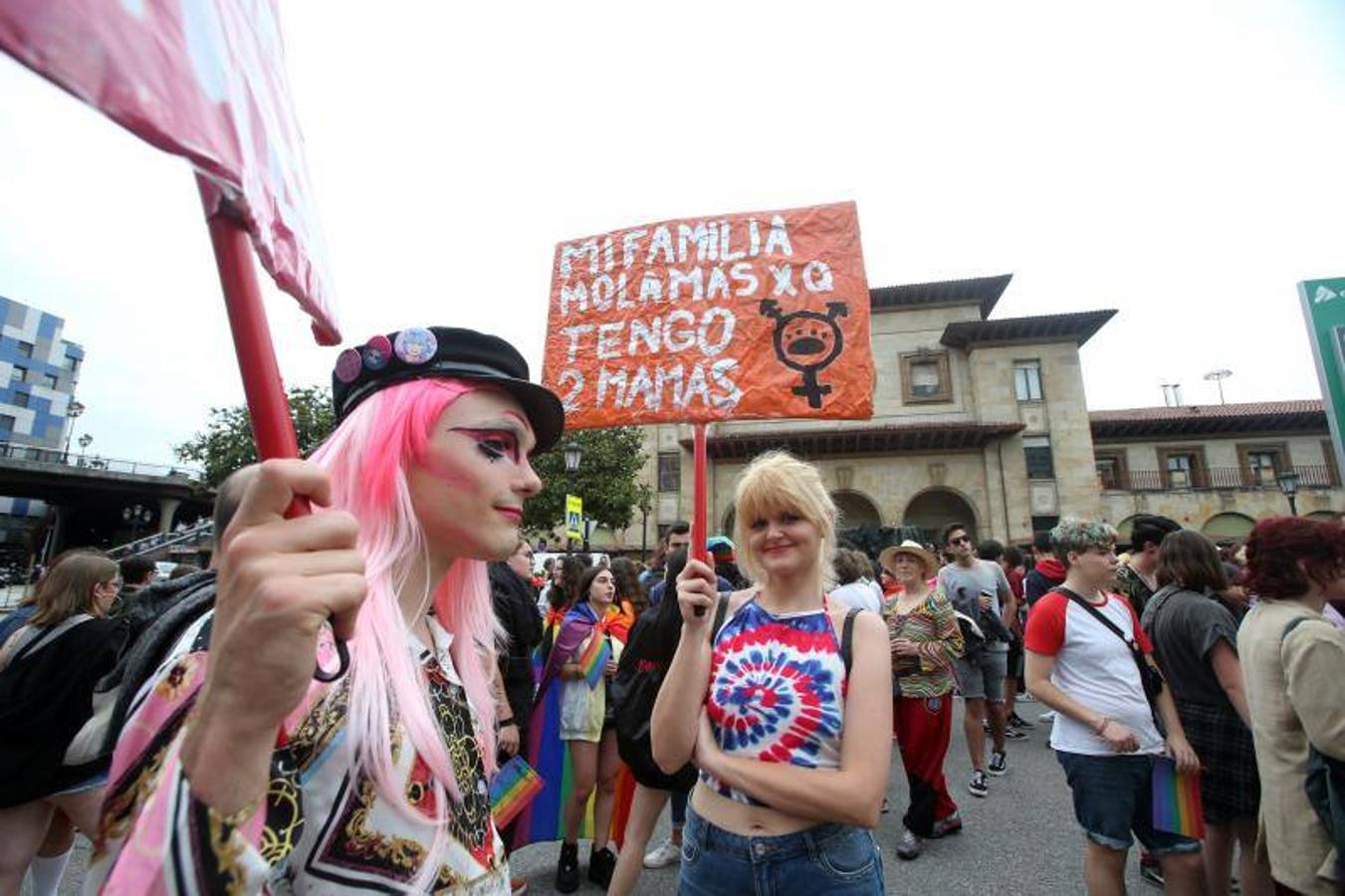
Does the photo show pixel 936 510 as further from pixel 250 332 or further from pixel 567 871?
pixel 250 332

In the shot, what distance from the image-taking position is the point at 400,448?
1295 mm

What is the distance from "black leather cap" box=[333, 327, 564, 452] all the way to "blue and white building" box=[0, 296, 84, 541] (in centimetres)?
6516

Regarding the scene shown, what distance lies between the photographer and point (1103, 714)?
317cm

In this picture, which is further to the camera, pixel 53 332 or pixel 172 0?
pixel 53 332

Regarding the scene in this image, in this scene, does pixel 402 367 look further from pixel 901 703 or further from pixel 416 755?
pixel 901 703

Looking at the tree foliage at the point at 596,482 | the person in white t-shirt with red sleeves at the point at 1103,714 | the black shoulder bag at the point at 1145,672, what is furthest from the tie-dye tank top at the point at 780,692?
the tree foliage at the point at 596,482

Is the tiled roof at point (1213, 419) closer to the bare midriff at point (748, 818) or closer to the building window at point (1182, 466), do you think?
the building window at point (1182, 466)

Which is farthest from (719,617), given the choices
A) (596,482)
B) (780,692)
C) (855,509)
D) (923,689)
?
(855,509)

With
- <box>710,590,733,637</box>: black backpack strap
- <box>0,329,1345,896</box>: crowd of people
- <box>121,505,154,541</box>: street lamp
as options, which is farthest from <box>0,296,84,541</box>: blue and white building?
<box>710,590,733,637</box>: black backpack strap

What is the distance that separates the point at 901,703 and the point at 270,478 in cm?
530

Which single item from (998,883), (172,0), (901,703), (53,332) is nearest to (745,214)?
(172,0)

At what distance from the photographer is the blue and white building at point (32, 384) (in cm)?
4984

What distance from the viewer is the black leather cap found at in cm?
138

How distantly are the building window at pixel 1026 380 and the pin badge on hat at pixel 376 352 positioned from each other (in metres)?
29.2
